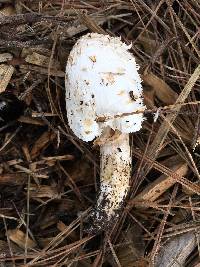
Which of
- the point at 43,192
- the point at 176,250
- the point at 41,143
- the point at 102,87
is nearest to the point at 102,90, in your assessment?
the point at 102,87

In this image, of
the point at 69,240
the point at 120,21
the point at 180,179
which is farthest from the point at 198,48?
the point at 69,240

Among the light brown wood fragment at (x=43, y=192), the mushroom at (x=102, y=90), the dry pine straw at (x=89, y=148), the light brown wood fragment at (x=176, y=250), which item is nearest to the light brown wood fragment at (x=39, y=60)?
the dry pine straw at (x=89, y=148)

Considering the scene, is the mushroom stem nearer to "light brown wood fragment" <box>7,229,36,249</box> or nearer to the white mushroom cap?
the white mushroom cap

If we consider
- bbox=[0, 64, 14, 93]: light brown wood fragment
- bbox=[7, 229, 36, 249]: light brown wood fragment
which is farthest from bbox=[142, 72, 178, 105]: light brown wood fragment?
bbox=[7, 229, 36, 249]: light brown wood fragment

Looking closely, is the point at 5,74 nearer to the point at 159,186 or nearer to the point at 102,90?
the point at 102,90

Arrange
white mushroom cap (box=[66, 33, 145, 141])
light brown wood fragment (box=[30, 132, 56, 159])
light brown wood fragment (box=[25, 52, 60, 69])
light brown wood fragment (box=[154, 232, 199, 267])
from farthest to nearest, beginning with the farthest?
light brown wood fragment (box=[30, 132, 56, 159]) → light brown wood fragment (box=[25, 52, 60, 69]) → light brown wood fragment (box=[154, 232, 199, 267]) → white mushroom cap (box=[66, 33, 145, 141])
